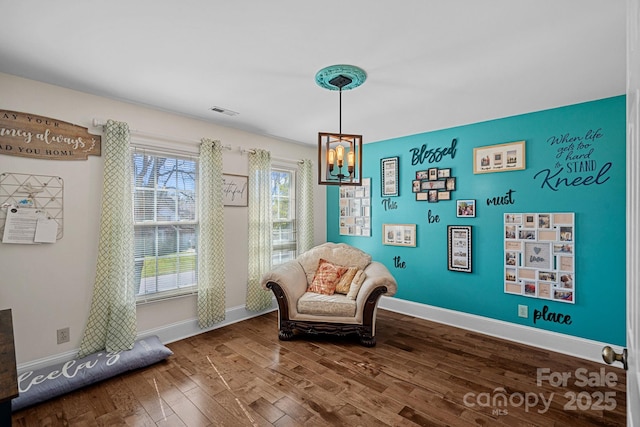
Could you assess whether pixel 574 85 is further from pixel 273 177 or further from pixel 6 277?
pixel 6 277

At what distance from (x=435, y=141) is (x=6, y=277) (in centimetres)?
447

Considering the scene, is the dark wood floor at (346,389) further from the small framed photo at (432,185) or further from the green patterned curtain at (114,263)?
the small framed photo at (432,185)

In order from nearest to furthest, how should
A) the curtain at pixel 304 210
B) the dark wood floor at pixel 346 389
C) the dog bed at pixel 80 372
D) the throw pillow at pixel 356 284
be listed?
1. the dark wood floor at pixel 346 389
2. the dog bed at pixel 80 372
3. the throw pillow at pixel 356 284
4. the curtain at pixel 304 210

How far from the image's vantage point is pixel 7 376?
109 centimetres

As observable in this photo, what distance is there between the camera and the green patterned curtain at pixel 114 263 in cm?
270

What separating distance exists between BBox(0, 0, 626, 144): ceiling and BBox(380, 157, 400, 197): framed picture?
3.87 feet

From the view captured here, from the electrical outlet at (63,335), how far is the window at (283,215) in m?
2.27

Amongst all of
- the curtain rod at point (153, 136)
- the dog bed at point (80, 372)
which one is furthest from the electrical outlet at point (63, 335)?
the curtain rod at point (153, 136)

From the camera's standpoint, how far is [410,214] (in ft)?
13.3

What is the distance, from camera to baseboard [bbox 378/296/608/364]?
284 cm

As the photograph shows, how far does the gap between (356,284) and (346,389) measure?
3.92 ft

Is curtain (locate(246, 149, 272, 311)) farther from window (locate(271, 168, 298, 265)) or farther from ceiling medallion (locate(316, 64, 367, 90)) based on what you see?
ceiling medallion (locate(316, 64, 367, 90))

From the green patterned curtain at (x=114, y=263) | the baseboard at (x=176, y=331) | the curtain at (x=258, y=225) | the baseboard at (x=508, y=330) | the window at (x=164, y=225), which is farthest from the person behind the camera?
the curtain at (x=258, y=225)

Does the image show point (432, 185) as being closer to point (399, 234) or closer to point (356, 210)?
point (399, 234)
